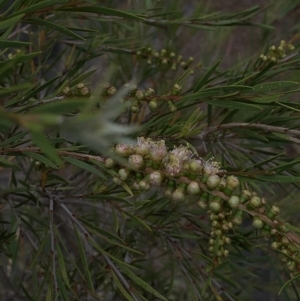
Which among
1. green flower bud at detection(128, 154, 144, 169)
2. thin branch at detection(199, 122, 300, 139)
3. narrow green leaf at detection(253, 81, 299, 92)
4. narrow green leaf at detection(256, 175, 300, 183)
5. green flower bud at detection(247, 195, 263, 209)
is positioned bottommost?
thin branch at detection(199, 122, 300, 139)

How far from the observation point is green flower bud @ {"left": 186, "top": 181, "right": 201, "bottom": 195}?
0.34 metres

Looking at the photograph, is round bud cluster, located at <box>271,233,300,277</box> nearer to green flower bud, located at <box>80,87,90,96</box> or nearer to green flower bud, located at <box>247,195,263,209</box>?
green flower bud, located at <box>247,195,263,209</box>

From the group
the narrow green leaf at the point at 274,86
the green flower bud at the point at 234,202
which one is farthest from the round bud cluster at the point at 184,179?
the narrow green leaf at the point at 274,86

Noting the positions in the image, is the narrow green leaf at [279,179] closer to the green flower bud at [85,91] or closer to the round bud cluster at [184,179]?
the round bud cluster at [184,179]

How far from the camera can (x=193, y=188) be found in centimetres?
34

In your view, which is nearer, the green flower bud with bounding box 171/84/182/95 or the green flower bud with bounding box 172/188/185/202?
the green flower bud with bounding box 172/188/185/202

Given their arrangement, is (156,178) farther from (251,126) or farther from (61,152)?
(251,126)

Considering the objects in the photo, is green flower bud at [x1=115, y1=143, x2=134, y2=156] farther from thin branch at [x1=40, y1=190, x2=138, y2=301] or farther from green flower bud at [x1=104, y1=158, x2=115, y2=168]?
thin branch at [x1=40, y1=190, x2=138, y2=301]

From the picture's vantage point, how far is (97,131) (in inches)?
7.3

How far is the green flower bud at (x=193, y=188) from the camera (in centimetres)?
34

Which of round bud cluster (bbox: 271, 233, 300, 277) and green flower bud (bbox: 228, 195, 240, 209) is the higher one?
green flower bud (bbox: 228, 195, 240, 209)

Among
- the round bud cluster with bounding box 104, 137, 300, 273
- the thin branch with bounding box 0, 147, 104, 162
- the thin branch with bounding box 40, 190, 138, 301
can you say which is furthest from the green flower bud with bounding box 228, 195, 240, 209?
the thin branch with bounding box 40, 190, 138, 301

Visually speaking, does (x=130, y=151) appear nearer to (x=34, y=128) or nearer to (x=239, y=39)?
(x=34, y=128)

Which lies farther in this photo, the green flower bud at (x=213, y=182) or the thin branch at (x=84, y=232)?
the thin branch at (x=84, y=232)
